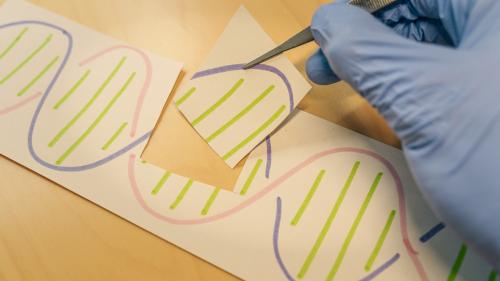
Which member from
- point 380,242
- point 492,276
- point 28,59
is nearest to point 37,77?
point 28,59

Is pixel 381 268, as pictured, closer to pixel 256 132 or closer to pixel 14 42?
pixel 256 132

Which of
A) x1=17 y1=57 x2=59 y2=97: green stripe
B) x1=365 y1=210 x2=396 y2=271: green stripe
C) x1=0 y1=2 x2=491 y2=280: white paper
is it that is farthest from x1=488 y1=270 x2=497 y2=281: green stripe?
x1=17 y1=57 x2=59 y2=97: green stripe

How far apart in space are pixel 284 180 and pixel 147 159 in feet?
0.55

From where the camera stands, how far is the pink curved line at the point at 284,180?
1.46ft

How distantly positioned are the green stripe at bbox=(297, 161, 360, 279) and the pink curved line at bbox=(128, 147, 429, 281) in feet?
0.10

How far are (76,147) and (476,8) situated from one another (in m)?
0.48

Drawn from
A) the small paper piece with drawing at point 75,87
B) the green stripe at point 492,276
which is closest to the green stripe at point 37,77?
the small paper piece with drawing at point 75,87

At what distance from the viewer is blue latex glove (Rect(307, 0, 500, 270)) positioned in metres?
0.36

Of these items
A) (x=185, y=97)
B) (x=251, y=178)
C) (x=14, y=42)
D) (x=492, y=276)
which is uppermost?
(x=14, y=42)

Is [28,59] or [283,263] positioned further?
[28,59]

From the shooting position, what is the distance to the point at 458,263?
0.43 meters

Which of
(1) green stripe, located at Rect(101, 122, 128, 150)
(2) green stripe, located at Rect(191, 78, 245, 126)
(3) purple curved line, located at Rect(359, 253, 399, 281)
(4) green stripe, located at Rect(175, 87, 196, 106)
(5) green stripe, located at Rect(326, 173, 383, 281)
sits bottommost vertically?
(3) purple curved line, located at Rect(359, 253, 399, 281)

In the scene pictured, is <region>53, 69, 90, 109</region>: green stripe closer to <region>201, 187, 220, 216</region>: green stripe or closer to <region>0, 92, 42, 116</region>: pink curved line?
<region>0, 92, 42, 116</region>: pink curved line

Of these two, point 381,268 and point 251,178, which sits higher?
point 251,178
